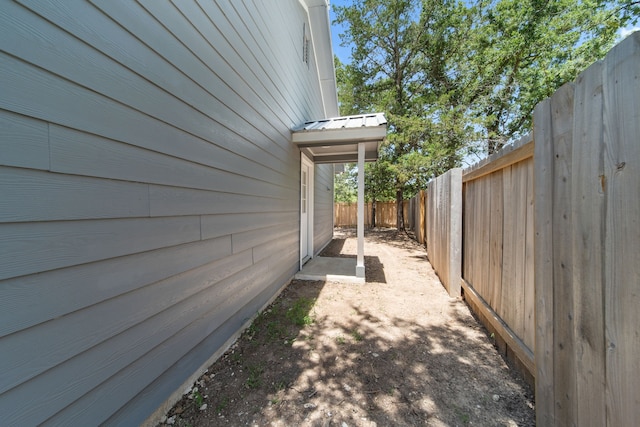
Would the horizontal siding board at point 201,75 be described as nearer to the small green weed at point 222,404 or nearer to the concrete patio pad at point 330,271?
the small green weed at point 222,404

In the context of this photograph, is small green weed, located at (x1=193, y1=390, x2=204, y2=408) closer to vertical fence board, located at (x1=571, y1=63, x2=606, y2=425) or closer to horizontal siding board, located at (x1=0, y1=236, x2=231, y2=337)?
horizontal siding board, located at (x1=0, y1=236, x2=231, y2=337)

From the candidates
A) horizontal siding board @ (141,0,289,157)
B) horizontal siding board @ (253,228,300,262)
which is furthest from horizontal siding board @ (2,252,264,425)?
horizontal siding board @ (141,0,289,157)

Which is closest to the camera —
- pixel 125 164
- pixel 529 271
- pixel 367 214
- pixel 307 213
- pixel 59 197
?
pixel 59 197

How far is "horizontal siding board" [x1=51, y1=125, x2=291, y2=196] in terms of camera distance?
1.13 metres

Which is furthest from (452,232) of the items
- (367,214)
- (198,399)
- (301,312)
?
(367,214)

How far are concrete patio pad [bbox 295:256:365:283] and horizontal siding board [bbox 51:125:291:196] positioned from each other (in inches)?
112

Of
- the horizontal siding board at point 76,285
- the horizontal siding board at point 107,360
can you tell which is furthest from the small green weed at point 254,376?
the horizontal siding board at point 76,285

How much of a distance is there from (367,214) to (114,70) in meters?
17.7

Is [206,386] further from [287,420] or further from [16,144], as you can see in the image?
[16,144]

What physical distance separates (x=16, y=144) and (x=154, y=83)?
2.79 ft

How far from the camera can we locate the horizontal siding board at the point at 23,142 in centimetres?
94

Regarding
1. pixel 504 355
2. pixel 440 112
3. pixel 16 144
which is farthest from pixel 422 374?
pixel 440 112

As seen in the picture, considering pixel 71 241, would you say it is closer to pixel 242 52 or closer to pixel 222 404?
pixel 222 404

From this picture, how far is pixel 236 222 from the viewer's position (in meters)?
2.64
